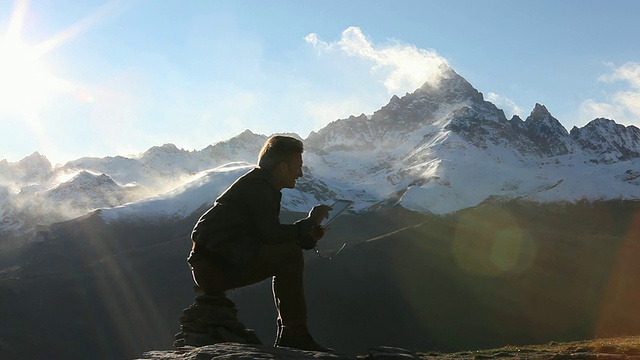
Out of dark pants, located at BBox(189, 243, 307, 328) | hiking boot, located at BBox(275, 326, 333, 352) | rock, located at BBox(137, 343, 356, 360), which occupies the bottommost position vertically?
hiking boot, located at BBox(275, 326, 333, 352)

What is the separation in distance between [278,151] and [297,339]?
230 cm

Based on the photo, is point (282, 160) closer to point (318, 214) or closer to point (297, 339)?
point (318, 214)

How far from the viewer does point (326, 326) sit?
9425cm

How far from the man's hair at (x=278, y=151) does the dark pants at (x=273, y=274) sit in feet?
3.68

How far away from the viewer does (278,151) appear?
8.44 metres

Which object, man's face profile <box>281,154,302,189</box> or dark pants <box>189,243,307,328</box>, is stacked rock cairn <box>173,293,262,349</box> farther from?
man's face profile <box>281,154,302,189</box>

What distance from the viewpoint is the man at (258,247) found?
25.7 ft

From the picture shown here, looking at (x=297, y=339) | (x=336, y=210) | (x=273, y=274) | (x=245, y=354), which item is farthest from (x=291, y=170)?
(x=245, y=354)

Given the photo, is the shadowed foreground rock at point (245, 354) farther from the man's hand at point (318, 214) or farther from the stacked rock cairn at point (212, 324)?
the man's hand at point (318, 214)

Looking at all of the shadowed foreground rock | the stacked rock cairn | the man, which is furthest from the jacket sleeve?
the shadowed foreground rock

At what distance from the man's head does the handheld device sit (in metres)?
0.62

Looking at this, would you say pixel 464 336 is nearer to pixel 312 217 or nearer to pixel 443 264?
pixel 443 264

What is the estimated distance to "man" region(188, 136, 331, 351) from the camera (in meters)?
7.85

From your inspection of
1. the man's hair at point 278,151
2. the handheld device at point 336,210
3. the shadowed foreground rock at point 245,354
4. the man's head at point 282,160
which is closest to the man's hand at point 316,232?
the handheld device at point 336,210
